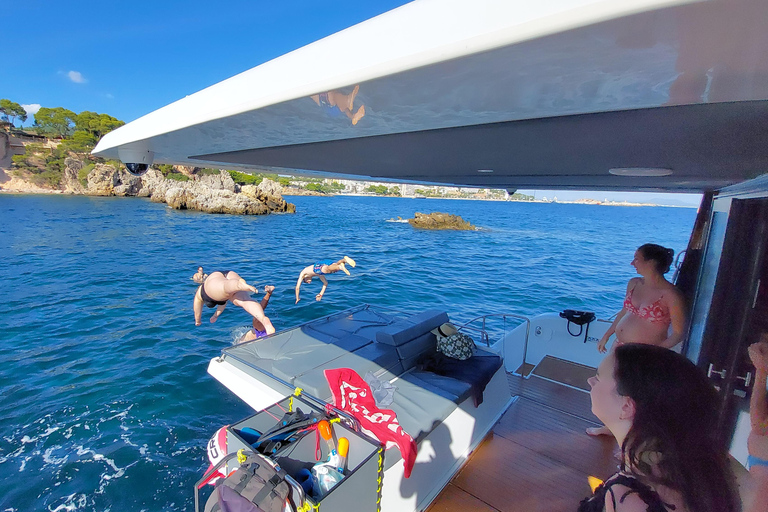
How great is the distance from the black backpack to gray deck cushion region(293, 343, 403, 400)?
1463 mm

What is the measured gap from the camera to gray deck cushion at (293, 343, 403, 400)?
11.4ft

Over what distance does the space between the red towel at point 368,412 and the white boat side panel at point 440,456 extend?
0.14 m

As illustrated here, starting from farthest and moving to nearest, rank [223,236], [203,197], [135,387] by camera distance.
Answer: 1. [203,197]
2. [223,236]
3. [135,387]

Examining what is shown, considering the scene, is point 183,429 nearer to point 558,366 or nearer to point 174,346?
point 174,346

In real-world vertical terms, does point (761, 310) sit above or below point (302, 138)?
below

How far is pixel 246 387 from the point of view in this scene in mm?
3963

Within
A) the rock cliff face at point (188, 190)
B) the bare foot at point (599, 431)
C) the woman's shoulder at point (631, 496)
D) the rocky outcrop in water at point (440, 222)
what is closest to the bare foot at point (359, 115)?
the woman's shoulder at point (631, 496)

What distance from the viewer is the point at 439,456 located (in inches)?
122

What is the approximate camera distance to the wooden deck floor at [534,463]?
9.66ft

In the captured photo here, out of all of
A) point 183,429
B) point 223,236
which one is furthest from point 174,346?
point 223,236

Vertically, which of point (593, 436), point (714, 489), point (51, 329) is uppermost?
point (714, 489)

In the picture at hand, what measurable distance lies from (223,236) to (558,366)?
25290 millimetres

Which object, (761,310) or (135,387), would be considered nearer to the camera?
(761,310)

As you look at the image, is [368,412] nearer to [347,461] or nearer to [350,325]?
[347,461]
